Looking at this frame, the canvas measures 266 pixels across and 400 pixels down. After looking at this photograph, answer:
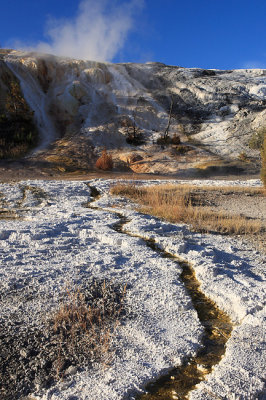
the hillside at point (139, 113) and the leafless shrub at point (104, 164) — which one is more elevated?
the hillside at point (139, 113)

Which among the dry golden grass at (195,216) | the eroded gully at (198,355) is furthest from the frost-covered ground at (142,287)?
the dry golden grass at (195,216)

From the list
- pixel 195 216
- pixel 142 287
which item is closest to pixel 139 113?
pixel 195 216

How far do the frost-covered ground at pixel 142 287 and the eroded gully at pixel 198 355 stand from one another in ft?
0.23

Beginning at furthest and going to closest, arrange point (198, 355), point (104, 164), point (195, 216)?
point (104, 164)
point (195, 216)
point (198, 355)

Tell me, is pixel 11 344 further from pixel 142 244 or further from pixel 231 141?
pixel 231 141

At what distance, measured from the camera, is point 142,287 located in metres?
3.86

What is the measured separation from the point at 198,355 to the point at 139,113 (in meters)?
31.0

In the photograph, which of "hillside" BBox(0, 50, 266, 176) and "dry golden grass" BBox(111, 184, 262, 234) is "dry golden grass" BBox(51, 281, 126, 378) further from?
"hillside" BBox(0, 50, 266, 176)

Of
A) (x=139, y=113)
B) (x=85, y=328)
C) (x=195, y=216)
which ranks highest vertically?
(x=139, y=113)

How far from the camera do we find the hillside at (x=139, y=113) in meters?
24.4

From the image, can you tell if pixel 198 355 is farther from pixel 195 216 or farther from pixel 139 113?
pixel 139 113

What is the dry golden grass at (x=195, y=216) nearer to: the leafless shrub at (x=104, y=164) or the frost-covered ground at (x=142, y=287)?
the frost-covered ground at (x=142, y=287)

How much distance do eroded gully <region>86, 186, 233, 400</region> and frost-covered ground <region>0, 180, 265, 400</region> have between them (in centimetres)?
7

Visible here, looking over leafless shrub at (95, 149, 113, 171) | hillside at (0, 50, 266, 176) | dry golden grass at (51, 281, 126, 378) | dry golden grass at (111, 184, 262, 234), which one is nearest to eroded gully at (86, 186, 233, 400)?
dry golden grass at (51, 281, 126, 378)
